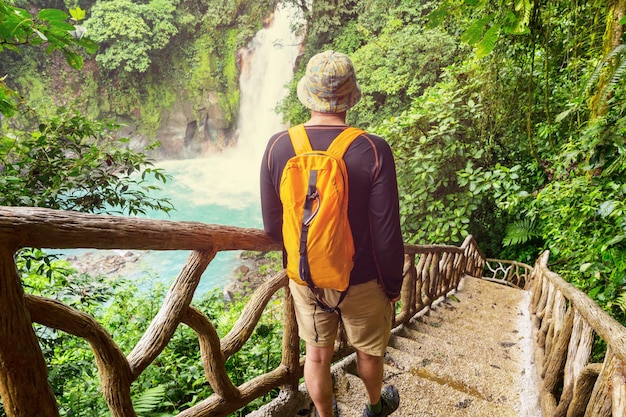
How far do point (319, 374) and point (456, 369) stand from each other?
145 centimetres

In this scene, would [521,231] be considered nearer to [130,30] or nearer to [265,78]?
[265,78]

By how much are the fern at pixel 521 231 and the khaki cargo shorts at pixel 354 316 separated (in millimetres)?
6353

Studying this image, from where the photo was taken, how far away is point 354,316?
157 cm

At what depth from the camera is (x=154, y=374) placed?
2600 millimetres

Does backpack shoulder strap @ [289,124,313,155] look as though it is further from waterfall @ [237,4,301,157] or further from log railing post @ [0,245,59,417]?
waterfall @ [237,4,301,157]

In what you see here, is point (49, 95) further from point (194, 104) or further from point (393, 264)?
point (393, 264)

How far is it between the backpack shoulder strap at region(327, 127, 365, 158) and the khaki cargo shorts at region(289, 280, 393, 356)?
0.54m

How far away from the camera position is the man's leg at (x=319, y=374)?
5.39 ft

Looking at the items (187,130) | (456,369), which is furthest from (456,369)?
(187,130)

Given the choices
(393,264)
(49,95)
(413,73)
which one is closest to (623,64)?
(393,264)

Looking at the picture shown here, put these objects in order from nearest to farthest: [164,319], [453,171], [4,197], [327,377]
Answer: [164,319] → [327,377] → [4,197] → [453,171]

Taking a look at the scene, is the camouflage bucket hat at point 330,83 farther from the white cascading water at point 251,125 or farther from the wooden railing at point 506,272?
the white cascading water at point 251,125

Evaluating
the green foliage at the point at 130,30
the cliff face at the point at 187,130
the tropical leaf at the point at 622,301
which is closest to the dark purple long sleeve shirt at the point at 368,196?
the tropical leaf at the point at 622,301

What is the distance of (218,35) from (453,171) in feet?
52.6
